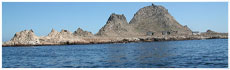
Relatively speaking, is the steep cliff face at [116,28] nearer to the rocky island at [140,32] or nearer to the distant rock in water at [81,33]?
the rocky island at [140,32]

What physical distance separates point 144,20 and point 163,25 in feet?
47.6

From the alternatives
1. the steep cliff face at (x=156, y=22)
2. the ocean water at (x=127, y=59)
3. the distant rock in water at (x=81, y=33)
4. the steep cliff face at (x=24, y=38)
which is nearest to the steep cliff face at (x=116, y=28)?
the steep cliff face at (x=156, y=22)

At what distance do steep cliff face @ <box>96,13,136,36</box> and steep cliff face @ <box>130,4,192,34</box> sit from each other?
40.2 ft

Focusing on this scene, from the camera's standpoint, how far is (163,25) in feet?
603

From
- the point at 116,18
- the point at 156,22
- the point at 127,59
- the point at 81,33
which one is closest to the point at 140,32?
the point at 116,18

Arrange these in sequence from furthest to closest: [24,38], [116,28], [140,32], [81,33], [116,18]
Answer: [140,32], [116,18], [116,28], [81,33], [24,38]

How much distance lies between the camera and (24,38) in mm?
78188

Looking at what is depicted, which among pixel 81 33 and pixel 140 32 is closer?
pixel 81 33

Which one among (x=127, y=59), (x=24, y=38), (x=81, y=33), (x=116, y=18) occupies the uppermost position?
(x=116, y=18)

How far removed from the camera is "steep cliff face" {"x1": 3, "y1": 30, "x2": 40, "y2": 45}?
77562 mm

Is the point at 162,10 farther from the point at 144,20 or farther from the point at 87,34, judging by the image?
the point at 87,34

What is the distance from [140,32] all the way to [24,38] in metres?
104

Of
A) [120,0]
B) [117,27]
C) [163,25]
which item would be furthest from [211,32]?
[120,0]

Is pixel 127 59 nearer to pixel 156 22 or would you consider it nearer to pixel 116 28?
pixel 116 28
